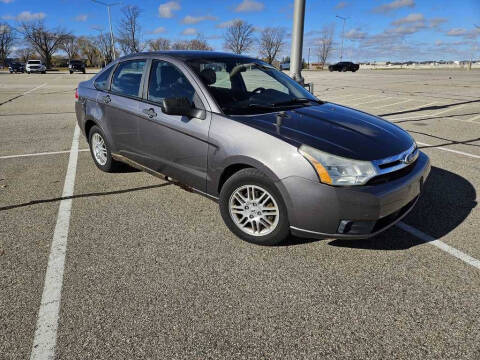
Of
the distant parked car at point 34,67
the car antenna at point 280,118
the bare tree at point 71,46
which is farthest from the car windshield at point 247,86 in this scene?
the bare tree at point 71,46

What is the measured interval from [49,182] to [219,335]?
3491 mm

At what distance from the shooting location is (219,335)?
2016 mm

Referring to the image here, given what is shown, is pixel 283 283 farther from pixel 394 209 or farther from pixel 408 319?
pixel 394 209

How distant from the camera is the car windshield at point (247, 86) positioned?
3.23 m

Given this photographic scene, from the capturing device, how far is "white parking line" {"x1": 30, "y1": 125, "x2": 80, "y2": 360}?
6.29 feet

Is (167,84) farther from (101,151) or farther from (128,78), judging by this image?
(101,151)

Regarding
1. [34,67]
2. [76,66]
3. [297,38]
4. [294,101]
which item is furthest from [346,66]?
[294,101]

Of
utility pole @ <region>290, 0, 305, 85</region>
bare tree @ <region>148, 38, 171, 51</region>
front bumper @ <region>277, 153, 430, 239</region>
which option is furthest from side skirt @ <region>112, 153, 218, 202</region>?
bare tree @ <region>148, 38, 171, 51</region>

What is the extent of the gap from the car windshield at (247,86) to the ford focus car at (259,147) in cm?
1

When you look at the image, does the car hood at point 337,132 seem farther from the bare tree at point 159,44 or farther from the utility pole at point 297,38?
the bare tree at point 159,44

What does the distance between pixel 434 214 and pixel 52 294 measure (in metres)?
3.51

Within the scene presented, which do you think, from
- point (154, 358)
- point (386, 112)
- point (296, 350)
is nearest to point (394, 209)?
point (296, 350)

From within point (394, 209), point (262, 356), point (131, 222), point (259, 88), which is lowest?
point (262, 356)

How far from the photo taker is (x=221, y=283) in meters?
2.47
